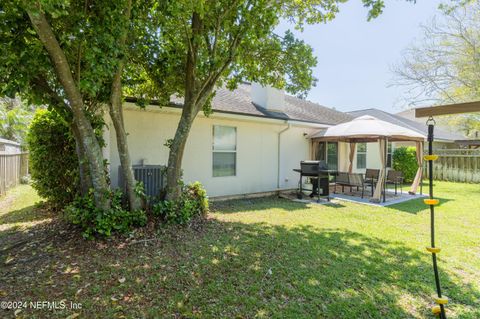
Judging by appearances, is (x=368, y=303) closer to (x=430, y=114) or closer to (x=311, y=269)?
(x=311, y=269)

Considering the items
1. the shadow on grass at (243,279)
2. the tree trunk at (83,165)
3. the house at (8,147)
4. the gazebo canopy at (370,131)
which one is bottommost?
the shadow on grass at (243,279)

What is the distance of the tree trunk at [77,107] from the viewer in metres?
3.95

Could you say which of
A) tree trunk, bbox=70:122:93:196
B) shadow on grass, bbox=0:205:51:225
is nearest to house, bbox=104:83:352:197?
tree trunk, bbox=70:122:93:196

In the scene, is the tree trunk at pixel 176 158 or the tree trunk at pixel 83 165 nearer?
the tree trunk at pixel 83 165

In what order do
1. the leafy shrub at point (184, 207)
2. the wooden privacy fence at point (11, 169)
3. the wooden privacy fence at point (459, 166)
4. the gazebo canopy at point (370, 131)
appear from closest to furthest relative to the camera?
the leafy shrub at point (184, 207), the wooden privacy fence at point (11, 169), the gazebo canopy at point (370, 131), the wooden privacy fence at point (459, 166)

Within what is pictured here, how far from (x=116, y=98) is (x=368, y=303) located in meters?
5.22

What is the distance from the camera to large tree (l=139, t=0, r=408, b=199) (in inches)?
217

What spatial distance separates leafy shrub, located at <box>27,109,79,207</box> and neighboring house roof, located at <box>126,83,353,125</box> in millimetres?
1923

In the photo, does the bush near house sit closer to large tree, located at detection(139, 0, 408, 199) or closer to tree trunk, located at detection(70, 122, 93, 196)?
large tree, located at detection(139, 0, 408, 199)

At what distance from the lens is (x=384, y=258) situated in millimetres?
4609

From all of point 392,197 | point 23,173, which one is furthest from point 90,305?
point 23,173

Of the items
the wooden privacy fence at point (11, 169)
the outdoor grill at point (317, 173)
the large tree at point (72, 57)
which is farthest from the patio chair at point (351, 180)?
the wooden privacy fence at point (11, 169)

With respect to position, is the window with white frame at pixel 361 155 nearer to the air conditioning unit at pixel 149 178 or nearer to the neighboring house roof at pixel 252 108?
the neighboring house roof at pixel 252 108

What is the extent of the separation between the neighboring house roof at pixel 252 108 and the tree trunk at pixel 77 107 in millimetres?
2683
